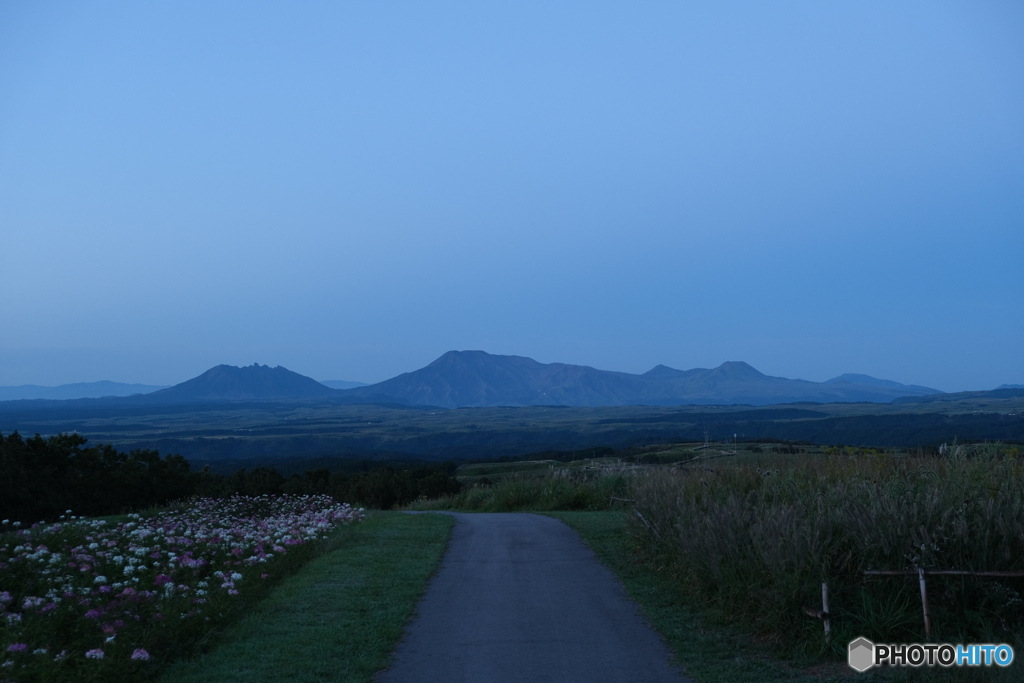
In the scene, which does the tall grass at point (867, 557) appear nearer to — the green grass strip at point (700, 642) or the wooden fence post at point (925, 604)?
the wooden fence post at point (925, 604)

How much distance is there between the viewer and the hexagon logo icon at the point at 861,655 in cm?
630

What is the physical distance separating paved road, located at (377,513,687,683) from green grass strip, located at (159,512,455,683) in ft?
0.74

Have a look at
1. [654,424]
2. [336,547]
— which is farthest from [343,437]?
[336,547]

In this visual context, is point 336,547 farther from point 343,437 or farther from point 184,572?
point 343,437

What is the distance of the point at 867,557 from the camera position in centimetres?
715

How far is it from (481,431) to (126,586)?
141 metres

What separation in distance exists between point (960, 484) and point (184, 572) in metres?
9.02

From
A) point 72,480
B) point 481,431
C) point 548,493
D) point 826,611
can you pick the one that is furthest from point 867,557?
point 481,431

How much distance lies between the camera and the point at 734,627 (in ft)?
24.7

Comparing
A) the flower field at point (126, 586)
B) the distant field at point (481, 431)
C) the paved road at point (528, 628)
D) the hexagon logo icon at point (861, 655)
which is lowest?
the distant field at point (481, 431)

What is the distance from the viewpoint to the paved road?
6.53m

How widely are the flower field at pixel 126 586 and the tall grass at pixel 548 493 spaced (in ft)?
25.3

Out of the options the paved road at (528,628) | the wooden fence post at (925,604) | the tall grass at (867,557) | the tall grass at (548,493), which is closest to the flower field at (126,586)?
the paved road at (528,628)

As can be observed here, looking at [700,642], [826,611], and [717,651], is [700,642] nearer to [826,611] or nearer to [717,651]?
[717,651]
